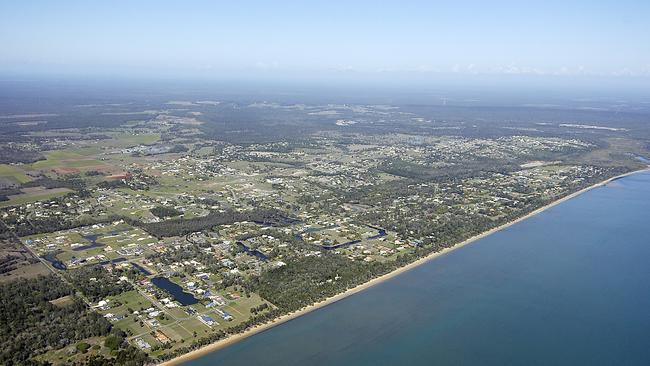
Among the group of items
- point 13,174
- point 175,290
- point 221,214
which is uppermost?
point 221,214

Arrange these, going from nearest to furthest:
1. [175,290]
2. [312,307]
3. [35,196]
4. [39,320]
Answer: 1. [39,320]
2. [312,307]
3. [175,290]
4. [35,196]

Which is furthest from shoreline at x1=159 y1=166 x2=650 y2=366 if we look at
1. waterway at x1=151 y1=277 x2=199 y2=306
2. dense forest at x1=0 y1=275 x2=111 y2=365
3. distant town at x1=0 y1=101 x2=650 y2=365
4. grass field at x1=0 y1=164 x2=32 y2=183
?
grass field at x1=0 y1=164 x2=32 y2=183

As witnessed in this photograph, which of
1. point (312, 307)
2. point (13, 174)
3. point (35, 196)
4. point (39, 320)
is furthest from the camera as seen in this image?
point (13, 174)

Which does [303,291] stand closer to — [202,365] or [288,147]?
[202,365]

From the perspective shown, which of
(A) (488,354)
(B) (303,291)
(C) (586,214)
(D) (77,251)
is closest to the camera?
(A) (488,354)

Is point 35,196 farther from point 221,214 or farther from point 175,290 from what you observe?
point 175,290

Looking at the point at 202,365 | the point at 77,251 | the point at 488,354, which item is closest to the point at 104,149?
the point at 77,251

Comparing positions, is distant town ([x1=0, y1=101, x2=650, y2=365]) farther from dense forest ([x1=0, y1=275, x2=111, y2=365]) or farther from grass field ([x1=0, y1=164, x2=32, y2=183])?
grass field ([x1=0, y1=164, x2=32, y2=183])

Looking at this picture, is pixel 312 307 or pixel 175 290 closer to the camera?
pixel 312 307

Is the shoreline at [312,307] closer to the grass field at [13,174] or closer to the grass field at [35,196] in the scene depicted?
the grass field at [35,196]

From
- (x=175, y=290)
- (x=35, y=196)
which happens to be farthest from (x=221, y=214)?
(x=35, y=196)

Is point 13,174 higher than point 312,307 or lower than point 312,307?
higher
